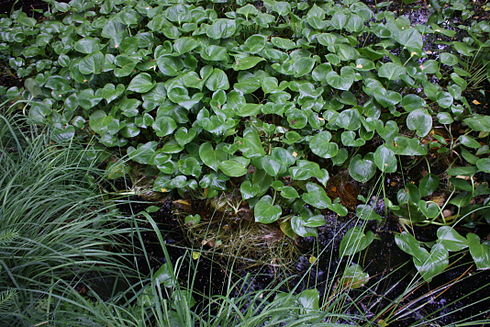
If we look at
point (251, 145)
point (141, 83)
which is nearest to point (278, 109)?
point (251, 145)

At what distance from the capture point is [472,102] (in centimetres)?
194

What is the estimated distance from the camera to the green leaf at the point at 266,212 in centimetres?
140

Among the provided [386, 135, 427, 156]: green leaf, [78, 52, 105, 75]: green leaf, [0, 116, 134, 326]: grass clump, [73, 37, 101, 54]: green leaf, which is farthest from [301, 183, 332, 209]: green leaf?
[73, 37, 101, 54]: green leaf

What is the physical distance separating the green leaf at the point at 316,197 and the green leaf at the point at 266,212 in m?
0.11

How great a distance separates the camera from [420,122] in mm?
1581

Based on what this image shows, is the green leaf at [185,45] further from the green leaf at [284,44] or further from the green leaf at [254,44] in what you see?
the green leaf at [284,44]

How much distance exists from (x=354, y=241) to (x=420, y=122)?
596 millimetres

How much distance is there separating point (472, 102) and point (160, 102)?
1548mm

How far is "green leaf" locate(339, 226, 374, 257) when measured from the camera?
54.0 inches

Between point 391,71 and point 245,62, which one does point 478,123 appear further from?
point 245,62

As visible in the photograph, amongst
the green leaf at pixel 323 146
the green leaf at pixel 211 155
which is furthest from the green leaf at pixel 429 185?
the green leaf at pixel 211 155

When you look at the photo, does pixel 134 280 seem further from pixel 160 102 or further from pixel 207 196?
pixel 160 102

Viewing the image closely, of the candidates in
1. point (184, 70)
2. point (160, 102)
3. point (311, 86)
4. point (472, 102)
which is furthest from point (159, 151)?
point (472, 102)

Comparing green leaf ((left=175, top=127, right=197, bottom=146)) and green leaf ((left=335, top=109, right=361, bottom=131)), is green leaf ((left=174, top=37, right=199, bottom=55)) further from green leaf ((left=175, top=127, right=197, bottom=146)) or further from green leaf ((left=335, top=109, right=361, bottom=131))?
green leaf ((left=335, top=109, right=361, bottom=131))
